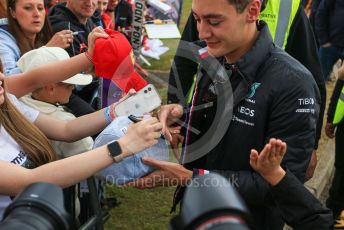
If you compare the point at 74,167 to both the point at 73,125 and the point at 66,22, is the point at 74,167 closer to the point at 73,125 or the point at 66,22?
the point at 73,125

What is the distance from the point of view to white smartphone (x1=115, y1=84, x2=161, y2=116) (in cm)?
244

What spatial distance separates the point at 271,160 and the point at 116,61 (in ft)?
4.78

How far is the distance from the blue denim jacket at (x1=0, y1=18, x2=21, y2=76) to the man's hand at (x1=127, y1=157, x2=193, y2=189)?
137 cm

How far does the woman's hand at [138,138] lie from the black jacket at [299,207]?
21.8 inches

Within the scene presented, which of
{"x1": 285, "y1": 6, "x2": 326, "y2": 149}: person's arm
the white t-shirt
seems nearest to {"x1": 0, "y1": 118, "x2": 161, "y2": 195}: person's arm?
the white t-shirt

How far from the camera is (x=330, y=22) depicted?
19.5ft

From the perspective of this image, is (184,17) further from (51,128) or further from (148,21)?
(51,128)

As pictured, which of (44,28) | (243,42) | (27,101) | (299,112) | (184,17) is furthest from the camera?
(184,17)

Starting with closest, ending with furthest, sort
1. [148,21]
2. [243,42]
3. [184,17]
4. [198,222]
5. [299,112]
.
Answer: [198,222], [299,112], [243,42], [148,21], [184,17]

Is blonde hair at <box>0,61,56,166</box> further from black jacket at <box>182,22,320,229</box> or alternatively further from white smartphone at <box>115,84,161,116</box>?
black jacket at <box>182,22,320,229</box>

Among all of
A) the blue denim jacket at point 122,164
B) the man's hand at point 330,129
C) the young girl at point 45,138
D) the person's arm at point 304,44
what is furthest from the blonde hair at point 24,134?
the man's hand at point 330,129

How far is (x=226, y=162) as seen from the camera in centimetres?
201

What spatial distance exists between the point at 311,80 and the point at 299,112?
0.17 metres

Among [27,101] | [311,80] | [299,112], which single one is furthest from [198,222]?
[27,101]
